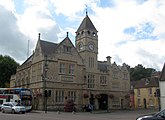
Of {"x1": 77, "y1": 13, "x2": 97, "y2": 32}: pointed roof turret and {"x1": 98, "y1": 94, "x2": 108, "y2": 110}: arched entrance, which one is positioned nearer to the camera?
{"x1": 77, "y1": 13, "x2": 97, "y2": 32}: pointed roof turret

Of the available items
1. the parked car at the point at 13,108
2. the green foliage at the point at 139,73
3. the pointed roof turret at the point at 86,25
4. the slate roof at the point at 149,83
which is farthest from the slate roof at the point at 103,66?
the green foliage at the point at 139,73

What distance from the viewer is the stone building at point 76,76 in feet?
139

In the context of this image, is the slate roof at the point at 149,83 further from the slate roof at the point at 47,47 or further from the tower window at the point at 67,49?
the slate roof at the point at 47,47

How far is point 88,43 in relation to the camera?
169ft

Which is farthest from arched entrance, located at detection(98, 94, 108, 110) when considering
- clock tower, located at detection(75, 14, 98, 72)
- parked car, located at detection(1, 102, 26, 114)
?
parked car, located at detection(1, 102, 26, 114)

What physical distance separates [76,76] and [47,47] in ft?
25.4

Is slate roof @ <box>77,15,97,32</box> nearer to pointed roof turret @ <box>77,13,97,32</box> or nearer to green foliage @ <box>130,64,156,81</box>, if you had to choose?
pointed roof turret @ <box>77,13,97,32</box>

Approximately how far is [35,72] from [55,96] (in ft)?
20.9

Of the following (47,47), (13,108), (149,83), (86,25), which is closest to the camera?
(13,108)

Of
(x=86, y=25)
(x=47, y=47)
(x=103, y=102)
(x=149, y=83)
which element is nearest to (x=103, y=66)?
(x=103, y=102)

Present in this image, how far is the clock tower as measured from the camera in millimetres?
50938

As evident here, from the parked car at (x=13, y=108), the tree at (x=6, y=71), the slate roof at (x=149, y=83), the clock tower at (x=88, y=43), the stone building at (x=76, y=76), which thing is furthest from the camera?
the slate roof at (x=149, y=83)

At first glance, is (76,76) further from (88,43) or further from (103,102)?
(103,102)

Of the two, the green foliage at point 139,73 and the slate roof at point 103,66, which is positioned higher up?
the green foliage at point 139,73
